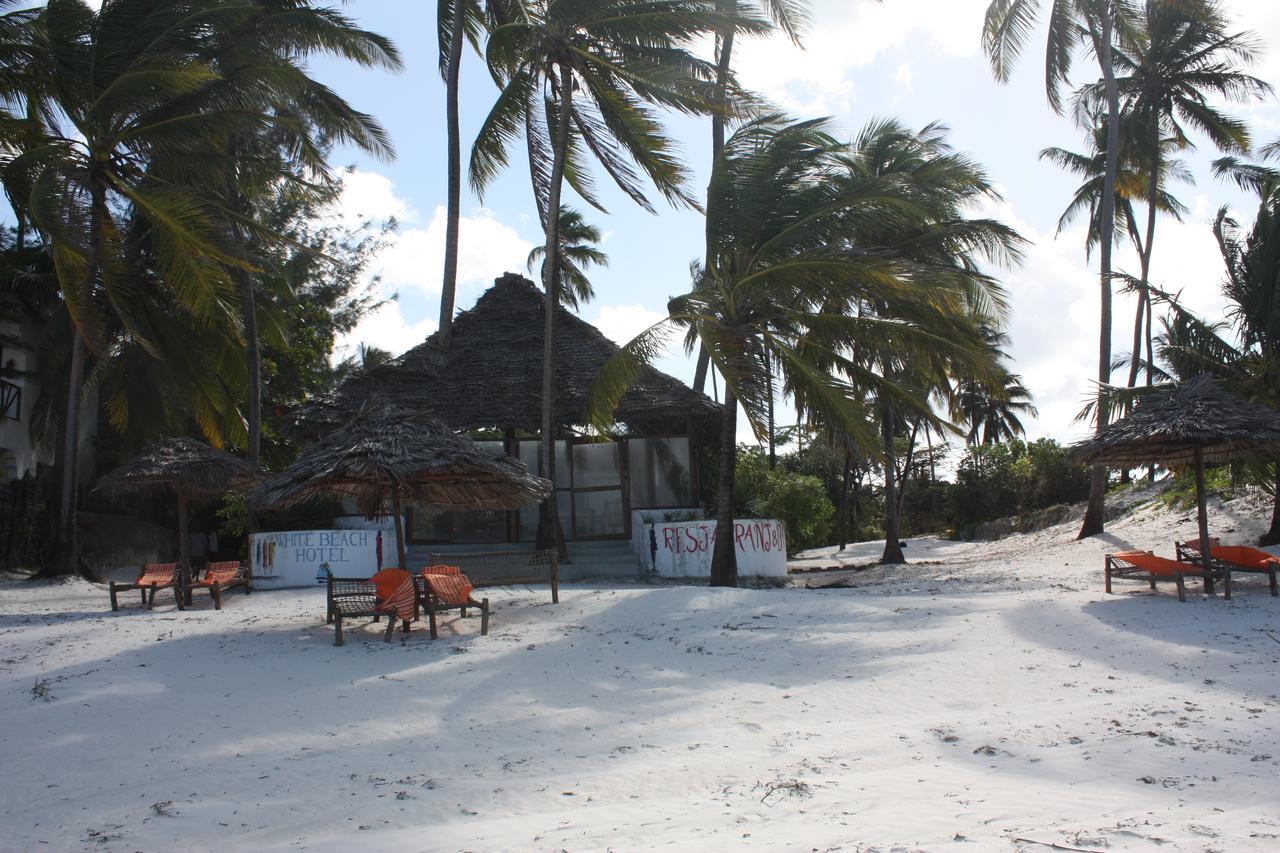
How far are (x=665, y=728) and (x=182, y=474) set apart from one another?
24.9ft

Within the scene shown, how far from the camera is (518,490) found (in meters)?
10.5

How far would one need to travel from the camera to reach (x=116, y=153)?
13562mm

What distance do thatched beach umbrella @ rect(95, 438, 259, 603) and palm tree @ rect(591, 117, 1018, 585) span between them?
471cm

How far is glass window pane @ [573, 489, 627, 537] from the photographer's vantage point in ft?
54.4

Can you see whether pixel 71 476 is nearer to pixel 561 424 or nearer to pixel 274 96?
pixel 274 96

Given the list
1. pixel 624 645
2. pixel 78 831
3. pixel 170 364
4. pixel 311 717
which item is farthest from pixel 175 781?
pixel 170 364

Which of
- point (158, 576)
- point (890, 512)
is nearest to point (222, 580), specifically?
point (158, 576)

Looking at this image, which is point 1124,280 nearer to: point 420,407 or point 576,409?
point 576,409

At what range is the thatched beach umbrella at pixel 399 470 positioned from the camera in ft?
30.4

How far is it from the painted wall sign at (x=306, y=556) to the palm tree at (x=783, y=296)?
14.3 feet

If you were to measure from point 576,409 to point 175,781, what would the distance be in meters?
10.9

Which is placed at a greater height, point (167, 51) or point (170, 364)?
point (167, 51)

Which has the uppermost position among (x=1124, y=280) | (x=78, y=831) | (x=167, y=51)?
(x=167, y=51)

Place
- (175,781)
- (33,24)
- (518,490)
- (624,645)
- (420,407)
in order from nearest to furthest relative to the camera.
Answer: 1. (175,781)
2. (624,645)
3. (518,490)
4. (33,24)
5. (420,407)
